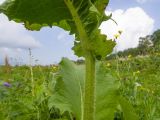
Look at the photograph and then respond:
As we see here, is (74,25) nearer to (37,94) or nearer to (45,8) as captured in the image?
(45,8)

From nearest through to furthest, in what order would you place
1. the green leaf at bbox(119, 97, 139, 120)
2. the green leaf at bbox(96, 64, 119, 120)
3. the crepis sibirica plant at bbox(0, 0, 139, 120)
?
1. the crepis sibirica plant at bbox(0, 0, 139, 120)
2. the green leaf at bbox(96, 64, 119, 120)
3. the green leaf at bbox(119, 97, 139, 120)

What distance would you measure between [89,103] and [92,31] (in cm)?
32

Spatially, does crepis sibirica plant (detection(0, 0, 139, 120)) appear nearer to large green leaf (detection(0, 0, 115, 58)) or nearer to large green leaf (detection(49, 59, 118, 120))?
large green leaf (detection(0, 0, 115, 58))

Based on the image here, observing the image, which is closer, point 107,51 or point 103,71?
point 107,51

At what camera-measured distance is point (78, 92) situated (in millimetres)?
2646

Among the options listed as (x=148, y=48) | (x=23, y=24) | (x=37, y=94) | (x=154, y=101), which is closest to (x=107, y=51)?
(x=23, y=24)

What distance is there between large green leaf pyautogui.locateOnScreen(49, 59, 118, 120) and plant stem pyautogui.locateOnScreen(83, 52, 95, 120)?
452 millimetres

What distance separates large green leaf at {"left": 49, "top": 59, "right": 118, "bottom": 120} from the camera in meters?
2.59

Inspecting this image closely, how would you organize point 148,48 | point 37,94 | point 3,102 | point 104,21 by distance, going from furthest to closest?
point 148,48 → point 3,102 → point 37,94 → point 104,21

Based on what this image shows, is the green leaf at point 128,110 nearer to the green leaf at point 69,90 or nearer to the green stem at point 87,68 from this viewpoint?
the green leaf at point 69,90

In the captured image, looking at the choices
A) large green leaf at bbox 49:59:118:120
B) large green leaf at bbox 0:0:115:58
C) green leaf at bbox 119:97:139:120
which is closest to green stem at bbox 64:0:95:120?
large green leaf at bbox 0:0:115:58

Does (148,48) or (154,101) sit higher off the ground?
(148,48)

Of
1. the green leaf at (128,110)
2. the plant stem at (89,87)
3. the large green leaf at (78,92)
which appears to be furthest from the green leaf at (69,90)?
the plant stem at (89,87)

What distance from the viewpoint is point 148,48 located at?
11.8 metres
